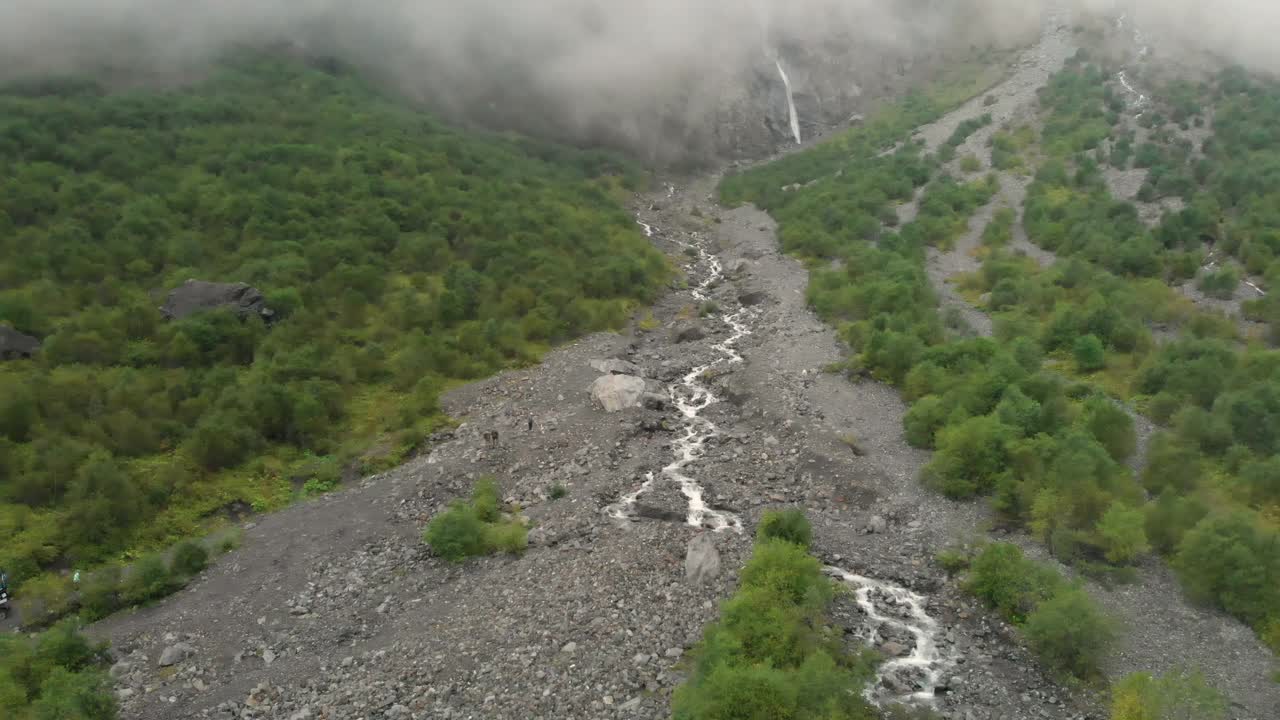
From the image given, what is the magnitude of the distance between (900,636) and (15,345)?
5017 cm

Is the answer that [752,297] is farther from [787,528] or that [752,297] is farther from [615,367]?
[787,528]

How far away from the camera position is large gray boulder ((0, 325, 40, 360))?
4491cm

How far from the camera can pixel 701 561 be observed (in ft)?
97.2

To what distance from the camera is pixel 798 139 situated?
151 m

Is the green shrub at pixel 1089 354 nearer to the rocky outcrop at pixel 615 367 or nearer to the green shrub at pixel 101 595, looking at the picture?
the rocky outcrop at pixel 615 367

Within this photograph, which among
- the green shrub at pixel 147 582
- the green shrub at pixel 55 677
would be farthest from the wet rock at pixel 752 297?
the green shrub at pixel 55 677

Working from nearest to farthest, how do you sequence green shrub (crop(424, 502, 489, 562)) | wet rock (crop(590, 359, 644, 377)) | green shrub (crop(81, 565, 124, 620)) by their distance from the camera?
green shrub (crop(81, 565, 124, 620)) → green shrub (crop(424, 502, 489, 562)) → wet rock (crop(590, 359, 644, 377))

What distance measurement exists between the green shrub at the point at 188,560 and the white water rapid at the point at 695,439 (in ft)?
55.5

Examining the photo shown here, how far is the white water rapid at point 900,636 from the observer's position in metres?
23.9

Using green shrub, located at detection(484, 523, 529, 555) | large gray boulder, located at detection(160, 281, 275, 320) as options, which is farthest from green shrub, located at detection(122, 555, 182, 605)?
large gray boulder, located at detection(160, 281, 275, 320)

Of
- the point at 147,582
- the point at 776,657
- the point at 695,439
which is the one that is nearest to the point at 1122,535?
the point at 776,657

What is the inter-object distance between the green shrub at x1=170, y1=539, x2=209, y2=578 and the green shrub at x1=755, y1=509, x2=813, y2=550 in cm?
2287

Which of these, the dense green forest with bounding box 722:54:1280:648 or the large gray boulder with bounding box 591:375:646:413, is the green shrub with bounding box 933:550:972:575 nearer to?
the dense green forest with bounding box 722:54:1280:648

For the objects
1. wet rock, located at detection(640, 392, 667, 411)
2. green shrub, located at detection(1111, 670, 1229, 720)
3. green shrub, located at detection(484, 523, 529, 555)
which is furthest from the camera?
wet rock, located at detection(640, 392, 667, 411)
